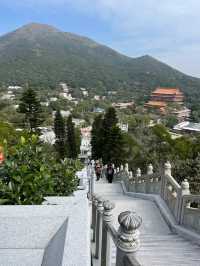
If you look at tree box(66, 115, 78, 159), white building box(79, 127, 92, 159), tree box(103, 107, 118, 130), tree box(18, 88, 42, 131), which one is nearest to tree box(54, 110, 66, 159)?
tree box(66, 115, 78, 159)

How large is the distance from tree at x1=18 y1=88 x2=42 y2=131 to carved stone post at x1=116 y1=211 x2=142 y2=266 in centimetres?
2945

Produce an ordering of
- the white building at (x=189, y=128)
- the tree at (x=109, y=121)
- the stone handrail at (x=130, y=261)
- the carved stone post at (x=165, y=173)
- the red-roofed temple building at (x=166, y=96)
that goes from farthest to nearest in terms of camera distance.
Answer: the red-roofed temple building at (x=166, y=96)
the white building at (x=189, y=128)
the tree at (x=109, y=121)
the carved stone post at (x=165, y=173)
the stone handrail at (x=130, y=261)

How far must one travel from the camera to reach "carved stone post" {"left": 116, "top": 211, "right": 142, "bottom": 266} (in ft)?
6.27

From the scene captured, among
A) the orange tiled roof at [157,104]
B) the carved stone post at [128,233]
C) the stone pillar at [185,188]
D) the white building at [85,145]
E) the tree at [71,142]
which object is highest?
the carved stone post at [128,233]

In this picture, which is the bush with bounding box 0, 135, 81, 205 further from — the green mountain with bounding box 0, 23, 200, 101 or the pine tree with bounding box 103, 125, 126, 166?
the green mountain with bounding box 0, 23, 200, 101

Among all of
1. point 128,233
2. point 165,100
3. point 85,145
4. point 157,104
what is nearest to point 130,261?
point 128,233

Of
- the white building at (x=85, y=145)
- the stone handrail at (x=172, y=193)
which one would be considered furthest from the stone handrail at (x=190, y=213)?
the white building at (x=85, y=145)

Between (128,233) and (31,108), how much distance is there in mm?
30150

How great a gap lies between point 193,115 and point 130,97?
149 feet

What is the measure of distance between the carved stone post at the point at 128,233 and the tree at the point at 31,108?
29447mm

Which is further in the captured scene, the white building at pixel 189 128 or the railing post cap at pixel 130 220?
the white building at pixel 189 128

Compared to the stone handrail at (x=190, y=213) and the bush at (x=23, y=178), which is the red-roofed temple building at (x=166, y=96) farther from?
the bush at (x=23, y=178)

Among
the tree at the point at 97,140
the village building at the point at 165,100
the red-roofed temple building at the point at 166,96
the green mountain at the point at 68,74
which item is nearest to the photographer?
the tree at the point at 97,140

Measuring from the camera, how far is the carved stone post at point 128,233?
6.27ft
